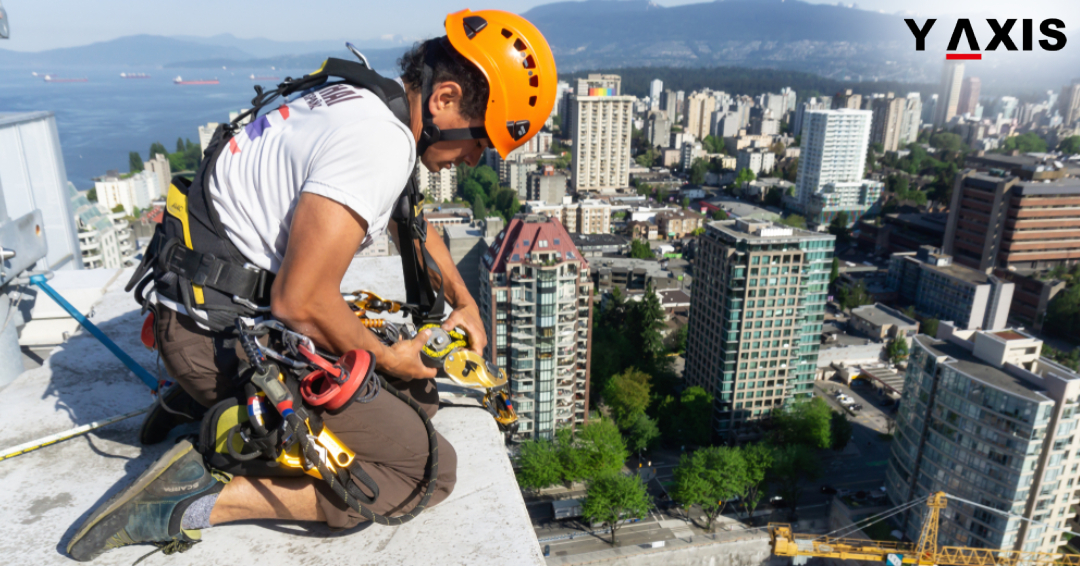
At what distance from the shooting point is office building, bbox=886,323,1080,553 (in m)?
10.7

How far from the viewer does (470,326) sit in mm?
2000

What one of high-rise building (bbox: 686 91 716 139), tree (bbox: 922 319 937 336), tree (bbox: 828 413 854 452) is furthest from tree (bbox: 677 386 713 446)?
high-rise building (bbox: 686 91 716 139)

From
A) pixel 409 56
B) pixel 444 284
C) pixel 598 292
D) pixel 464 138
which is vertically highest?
pixel 409 56

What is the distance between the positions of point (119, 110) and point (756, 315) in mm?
99712

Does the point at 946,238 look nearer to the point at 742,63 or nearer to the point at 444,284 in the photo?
the point at 444,284

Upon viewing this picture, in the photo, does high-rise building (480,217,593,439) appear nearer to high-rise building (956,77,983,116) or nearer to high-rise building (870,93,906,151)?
high-rise building (870,93,906,151)

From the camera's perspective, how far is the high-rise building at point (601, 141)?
42281mm

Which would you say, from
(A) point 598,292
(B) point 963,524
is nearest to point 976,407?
(B) point 963,524

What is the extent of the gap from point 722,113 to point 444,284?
220 ft

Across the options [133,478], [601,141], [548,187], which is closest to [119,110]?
[601,141]

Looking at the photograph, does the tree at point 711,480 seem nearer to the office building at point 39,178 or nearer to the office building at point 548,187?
the office building at point 39,178

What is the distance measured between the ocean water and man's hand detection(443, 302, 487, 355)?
30.6 meters

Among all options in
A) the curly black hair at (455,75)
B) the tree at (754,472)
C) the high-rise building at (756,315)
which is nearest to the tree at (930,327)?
the high-rise building at (756,315)

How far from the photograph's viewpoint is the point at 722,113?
64.6m
